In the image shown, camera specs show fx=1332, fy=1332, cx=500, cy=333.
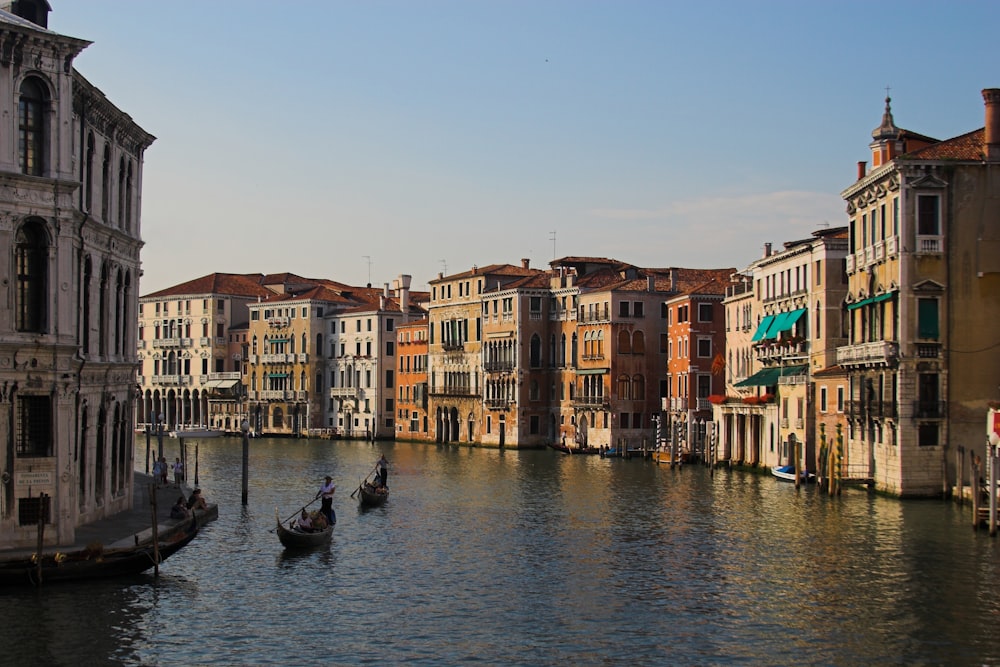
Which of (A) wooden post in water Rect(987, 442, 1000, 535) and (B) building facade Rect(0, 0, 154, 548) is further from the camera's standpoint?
(A) wooden post in water Rect(987, 442, 1000, 535)

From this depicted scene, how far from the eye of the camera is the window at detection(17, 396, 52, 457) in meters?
21.7

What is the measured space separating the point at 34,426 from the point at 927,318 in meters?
23.5

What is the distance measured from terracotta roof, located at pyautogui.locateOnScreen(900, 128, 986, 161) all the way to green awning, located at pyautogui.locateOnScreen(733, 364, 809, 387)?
1172cm

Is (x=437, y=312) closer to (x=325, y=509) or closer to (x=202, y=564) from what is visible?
(x=325, y=509)

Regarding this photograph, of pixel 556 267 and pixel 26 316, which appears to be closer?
pixel 26 316

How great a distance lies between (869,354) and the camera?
37.4 meters

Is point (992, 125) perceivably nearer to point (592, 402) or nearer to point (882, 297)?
point (882, 297)

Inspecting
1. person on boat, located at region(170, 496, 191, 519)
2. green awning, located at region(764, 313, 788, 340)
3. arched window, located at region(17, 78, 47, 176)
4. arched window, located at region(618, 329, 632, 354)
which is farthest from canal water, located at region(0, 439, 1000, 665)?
arched window, located at region(618, 329, 632, 354)

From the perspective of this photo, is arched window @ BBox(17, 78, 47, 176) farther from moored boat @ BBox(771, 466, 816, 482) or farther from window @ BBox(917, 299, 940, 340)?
moored boat @ BBox(771, 466, 816, 482)

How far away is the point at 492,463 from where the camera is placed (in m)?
58.7

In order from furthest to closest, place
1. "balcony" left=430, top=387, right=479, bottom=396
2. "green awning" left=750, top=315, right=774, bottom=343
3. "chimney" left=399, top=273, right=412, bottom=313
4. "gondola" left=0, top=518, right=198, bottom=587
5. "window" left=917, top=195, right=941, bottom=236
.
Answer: "chimney" left=399, top=273, right=412, bottom=313
"balcony" left=430, top=387, right=479, bottom=396
"green awning" left=750, top=315, right=774, bottom=343
"window" left=917, top=195, right=941, bottom=236
"gondola" left=0, top=518, right=198, bottom=587

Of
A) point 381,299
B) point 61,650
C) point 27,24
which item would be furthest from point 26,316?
point 381,299

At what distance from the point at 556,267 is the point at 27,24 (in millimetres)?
53275

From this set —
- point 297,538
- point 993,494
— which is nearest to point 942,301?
point 993,494
